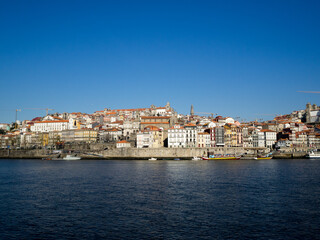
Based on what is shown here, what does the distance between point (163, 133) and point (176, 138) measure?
7351 mm

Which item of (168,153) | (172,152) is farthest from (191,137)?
(168,153)

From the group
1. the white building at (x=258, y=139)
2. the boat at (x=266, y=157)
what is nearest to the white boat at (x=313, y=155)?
the boat at (x=266, y=157)

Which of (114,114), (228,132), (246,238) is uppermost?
(114,114)

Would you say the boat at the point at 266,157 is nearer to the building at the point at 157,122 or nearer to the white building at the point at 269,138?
the white building at the point at 269,138

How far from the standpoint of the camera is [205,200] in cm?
2255

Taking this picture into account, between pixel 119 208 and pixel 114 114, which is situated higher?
pixel 114 114

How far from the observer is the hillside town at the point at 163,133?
283ft

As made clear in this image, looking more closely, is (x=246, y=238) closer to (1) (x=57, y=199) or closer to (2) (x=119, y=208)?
(2) (x=119, y=208)

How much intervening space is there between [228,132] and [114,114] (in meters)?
62.7

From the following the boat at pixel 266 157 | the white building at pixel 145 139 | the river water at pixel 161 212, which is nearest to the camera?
the river water at pixel 161 212

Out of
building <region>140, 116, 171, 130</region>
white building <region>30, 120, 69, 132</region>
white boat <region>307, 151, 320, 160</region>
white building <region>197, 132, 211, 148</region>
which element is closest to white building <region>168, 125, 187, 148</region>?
white building <region>197, 132, 211, 148</region>

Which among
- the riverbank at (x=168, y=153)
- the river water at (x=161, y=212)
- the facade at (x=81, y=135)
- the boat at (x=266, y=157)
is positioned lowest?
the river water at (x=161, y=212)

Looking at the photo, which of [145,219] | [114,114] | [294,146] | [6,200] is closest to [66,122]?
[114,114]

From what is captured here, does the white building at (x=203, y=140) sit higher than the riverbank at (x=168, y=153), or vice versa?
the white building at (x=203, y=140)
